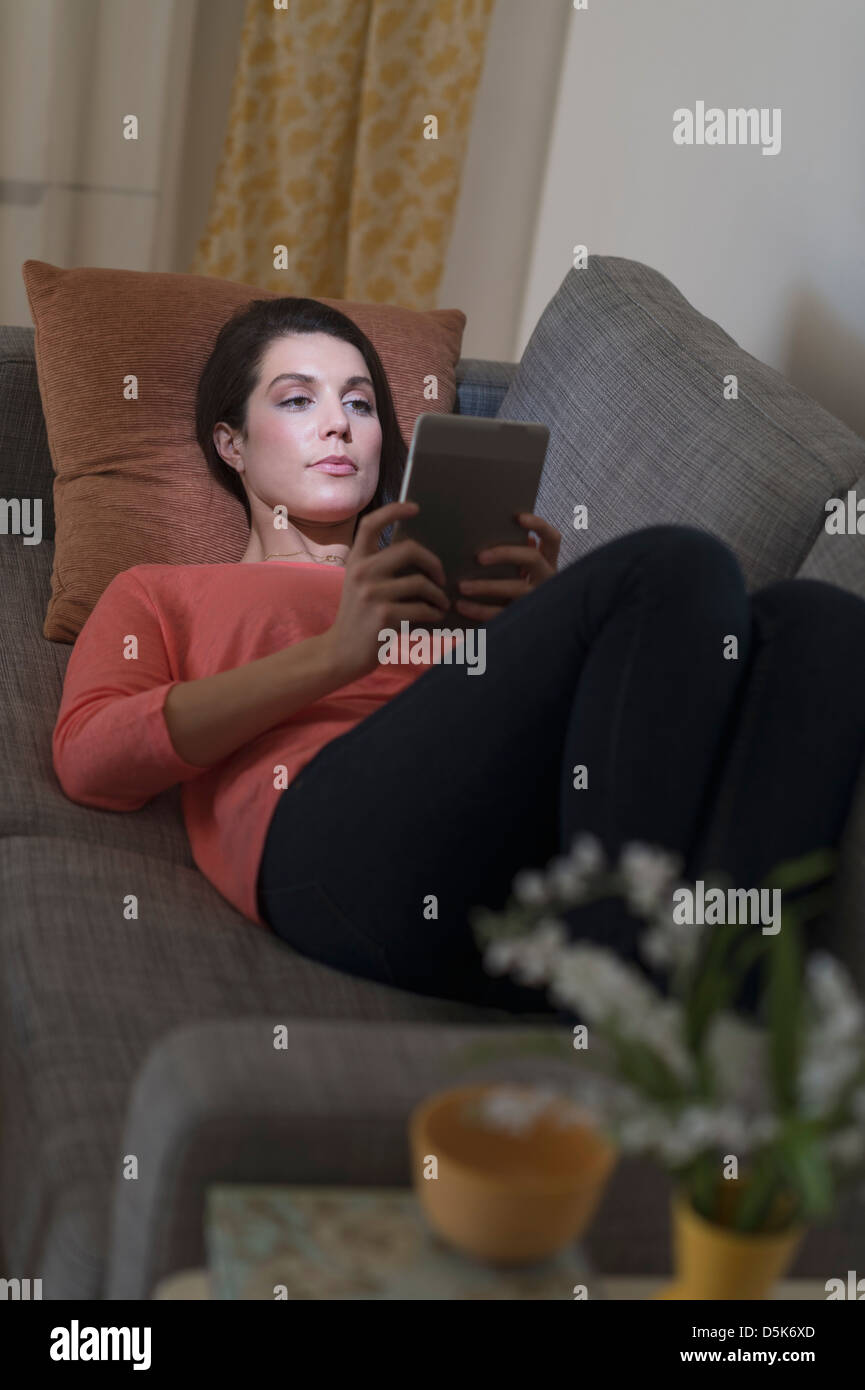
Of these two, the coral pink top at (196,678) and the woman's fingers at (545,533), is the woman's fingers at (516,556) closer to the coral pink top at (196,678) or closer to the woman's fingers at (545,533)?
the woman's fingers at (545,533)

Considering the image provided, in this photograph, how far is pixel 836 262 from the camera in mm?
2156

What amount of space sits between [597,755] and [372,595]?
1.13ft

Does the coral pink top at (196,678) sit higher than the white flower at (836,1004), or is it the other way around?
the white flower at (836,1004)

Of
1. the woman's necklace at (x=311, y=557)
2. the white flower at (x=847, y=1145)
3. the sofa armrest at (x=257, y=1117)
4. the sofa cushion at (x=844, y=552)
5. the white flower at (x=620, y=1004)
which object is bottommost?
the sofa armrest at (x=257, y=1117)

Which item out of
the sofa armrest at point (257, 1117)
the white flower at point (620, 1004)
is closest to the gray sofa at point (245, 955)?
the sofa armrest at point (257, 1117)

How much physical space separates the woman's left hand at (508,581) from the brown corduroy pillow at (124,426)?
57 cm

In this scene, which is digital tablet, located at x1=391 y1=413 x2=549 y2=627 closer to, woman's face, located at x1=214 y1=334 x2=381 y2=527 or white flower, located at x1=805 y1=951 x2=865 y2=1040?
woman's face, located at x1=214 y1=334 x2=381 y2=527

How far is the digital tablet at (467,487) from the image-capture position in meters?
1.39

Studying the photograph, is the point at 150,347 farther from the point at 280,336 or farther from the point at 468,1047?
the point at 468,1047

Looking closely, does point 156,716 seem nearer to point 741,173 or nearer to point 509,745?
point 509,745

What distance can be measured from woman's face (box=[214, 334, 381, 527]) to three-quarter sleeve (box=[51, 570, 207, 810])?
26 cm

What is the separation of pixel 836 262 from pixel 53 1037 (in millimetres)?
1625

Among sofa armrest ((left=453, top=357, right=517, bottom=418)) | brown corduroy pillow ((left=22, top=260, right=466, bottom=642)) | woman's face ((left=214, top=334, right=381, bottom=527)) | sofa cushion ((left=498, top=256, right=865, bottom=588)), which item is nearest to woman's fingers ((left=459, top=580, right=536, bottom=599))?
sofa cushion ((left=498, top=256, right=865, bottom=588))

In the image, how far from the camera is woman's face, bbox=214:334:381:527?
178 cm
